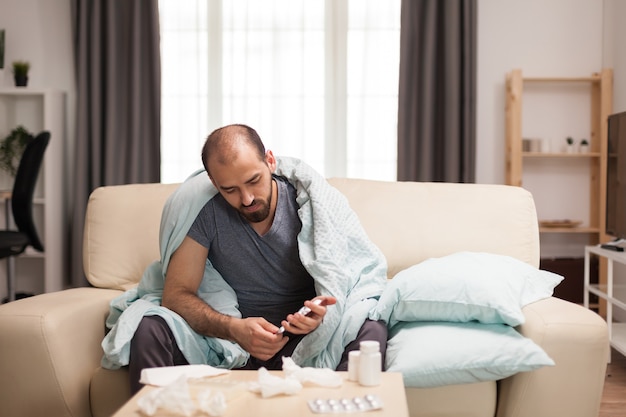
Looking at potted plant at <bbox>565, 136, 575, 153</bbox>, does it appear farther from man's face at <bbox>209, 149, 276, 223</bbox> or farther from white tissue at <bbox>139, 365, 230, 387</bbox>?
white tissue at <bbox>139, 365, 230, 387</bbox>

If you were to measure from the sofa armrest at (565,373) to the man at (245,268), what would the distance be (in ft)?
1.27

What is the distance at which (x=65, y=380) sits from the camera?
76.9 inches

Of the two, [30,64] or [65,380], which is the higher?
[30,64]

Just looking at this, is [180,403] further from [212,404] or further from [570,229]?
[570,229]

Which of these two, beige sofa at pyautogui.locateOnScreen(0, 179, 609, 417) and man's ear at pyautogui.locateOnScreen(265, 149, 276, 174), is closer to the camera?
beige sofa at pyautogui.locateOnScreen(0, 179, 609, 417)

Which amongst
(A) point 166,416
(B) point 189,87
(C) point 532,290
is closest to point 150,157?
(B) point 189,87

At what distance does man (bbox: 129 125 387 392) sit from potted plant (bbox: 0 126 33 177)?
2791mm

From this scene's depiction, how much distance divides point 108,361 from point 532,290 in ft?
3.95

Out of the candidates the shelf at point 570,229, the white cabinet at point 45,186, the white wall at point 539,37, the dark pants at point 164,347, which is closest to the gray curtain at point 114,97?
the white cabinet at point 45,186

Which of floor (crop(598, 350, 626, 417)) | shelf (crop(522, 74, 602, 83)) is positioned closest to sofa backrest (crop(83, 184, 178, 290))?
floor (crop(598, 350, 626, 417))

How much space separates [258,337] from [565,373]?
31.4 inches

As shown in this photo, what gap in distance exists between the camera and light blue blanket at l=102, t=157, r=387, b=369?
203 centimetres

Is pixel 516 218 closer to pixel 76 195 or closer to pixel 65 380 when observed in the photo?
pixel 65 380

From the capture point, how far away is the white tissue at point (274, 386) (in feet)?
5.05
